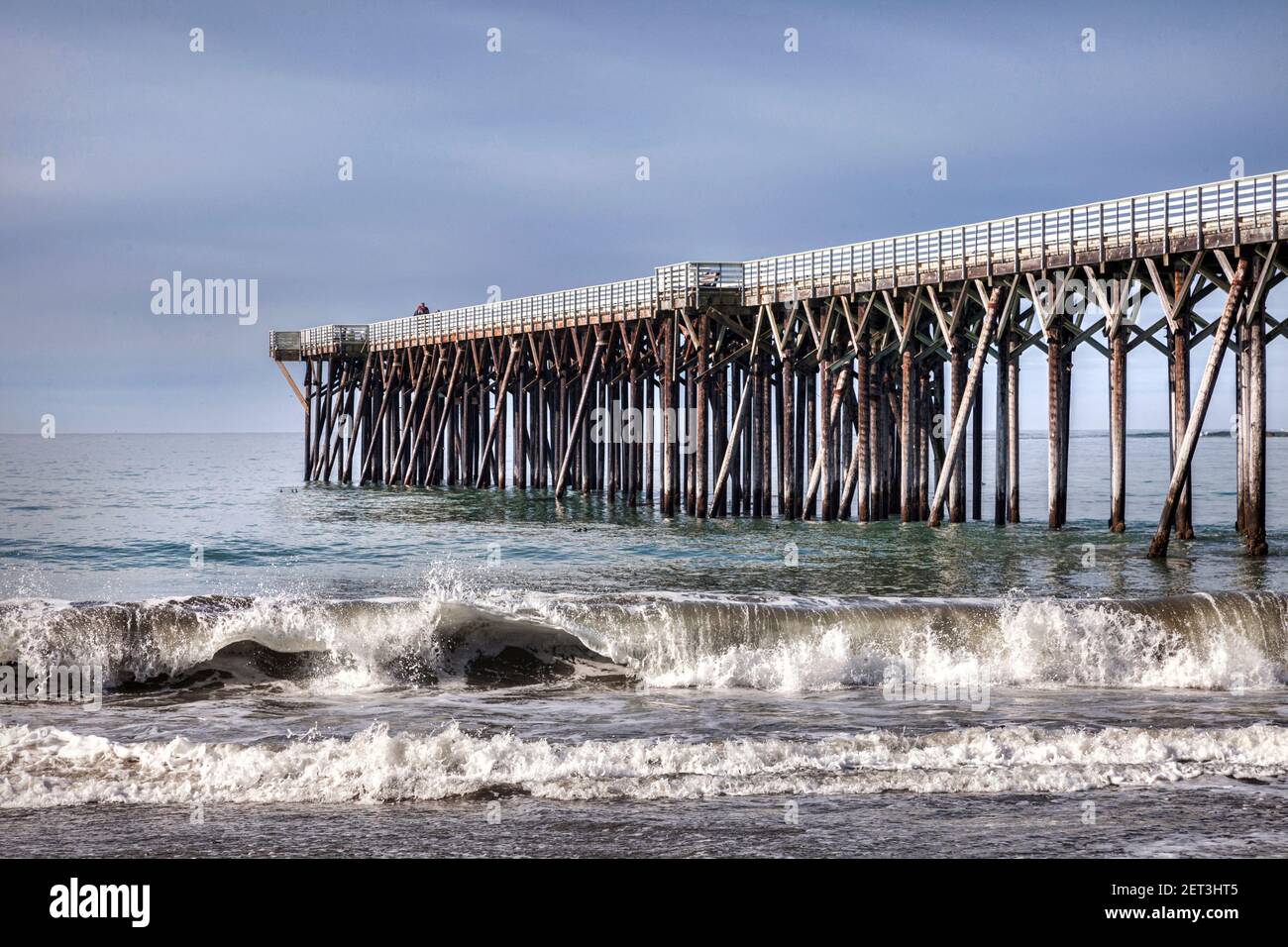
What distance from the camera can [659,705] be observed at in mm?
11211

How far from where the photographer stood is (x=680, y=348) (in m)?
36.3

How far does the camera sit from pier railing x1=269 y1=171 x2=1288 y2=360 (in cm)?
2206

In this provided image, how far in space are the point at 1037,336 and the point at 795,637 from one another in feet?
52.0

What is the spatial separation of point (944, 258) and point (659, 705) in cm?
1887

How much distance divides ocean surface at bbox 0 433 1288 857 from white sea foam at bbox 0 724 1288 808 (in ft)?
0.09

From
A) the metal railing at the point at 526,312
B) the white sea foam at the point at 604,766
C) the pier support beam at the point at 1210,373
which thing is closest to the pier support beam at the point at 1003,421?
the pier support beam at the point at 1210,373

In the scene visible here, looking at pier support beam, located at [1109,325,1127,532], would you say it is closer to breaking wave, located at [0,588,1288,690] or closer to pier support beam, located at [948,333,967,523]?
pier support beam, located at [948,333,967,523]

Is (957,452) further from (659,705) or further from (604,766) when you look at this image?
(604,766)

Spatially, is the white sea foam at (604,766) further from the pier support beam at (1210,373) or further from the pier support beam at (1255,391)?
the pier support beam at (1255,391)

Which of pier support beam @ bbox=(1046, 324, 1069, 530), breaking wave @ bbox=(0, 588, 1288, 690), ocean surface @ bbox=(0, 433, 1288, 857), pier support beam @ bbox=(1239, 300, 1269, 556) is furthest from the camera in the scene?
pier support beam @ bbox=(1046, 324, 1069, 530)

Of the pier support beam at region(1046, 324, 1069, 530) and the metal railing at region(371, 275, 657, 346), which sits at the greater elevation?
the metal railing at region(371, 275, 657, 346)

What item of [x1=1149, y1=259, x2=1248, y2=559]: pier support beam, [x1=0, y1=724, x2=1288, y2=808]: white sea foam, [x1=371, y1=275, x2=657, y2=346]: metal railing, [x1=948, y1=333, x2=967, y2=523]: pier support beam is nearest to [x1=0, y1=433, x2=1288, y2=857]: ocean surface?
[x1=0, y1=724, x2=1288, y2=808]: white sea foam
